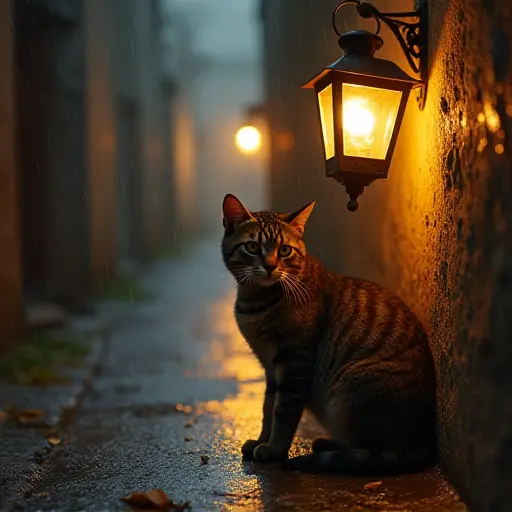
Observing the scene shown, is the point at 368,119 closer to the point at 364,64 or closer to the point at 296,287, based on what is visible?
the point at 364,64

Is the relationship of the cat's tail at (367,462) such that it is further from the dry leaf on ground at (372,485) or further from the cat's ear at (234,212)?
the cat's ear at (234,212)

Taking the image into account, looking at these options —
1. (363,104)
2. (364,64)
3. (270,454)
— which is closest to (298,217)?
(363,104)

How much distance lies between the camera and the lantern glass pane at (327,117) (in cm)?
342

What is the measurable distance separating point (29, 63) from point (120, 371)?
16.7 feet

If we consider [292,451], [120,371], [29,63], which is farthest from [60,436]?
[29,63]

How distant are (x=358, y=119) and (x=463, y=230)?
91 cm

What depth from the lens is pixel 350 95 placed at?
3.30 metres

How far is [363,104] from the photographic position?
334cm

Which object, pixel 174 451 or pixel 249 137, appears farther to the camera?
pixel 249 137

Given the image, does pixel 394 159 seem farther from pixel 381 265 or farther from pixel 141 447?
pixel 141 447

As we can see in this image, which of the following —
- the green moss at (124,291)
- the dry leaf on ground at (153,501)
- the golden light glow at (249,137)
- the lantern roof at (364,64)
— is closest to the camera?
the dry leaf on ground at (153,501)

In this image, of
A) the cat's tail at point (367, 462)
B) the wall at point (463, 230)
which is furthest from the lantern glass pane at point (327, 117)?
→ the cat's tail at point (367, 462)

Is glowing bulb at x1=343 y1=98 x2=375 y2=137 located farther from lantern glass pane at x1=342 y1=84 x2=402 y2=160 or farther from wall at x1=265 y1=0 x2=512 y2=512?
wall at x1=265 y1=0 x2=512 y2=512

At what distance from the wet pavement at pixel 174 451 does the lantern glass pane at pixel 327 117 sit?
125cm
